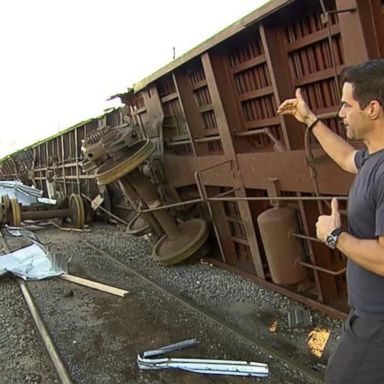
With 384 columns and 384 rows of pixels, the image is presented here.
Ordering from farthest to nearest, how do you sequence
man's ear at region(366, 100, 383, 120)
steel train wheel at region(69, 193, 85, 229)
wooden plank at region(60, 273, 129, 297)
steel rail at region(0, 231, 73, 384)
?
steel train wheel at region(69, 193, 85, 229) < wooden plank at region(60, 273, 129, 297) < steel rail at region(0, 231, 73, 384) < man's ear at region(366, 100, 383, 120)

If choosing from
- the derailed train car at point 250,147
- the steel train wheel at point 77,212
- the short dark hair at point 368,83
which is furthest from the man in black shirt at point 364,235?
the steel train wheel at point 77,212

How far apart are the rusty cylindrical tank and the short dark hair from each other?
2.48 metres

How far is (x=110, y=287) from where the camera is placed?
5.49 metres

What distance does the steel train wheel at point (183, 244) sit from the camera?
5.89m

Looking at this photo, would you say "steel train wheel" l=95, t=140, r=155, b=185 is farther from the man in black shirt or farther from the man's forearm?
the man's forearm

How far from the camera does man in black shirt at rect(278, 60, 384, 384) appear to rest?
1.67m

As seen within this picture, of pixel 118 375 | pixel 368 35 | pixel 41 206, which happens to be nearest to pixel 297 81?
pixel 368 35

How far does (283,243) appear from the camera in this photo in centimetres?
420

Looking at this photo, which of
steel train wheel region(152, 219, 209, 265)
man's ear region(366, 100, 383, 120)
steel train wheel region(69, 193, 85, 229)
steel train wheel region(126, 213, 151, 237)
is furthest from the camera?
steel train wheel region(69, 193, 85, 229)

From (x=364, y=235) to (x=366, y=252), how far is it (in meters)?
0.15

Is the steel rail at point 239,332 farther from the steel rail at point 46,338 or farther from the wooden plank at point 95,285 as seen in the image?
the steel rail at point 46,338

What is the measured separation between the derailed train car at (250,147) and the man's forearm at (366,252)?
Answer: 5.67ft

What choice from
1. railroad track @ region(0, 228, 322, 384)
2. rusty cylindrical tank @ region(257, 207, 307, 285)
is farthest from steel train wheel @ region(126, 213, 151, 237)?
rusty cylindrical tank @ region(257, 207, 307, 285)

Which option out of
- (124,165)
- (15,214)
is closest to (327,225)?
(124,165)
